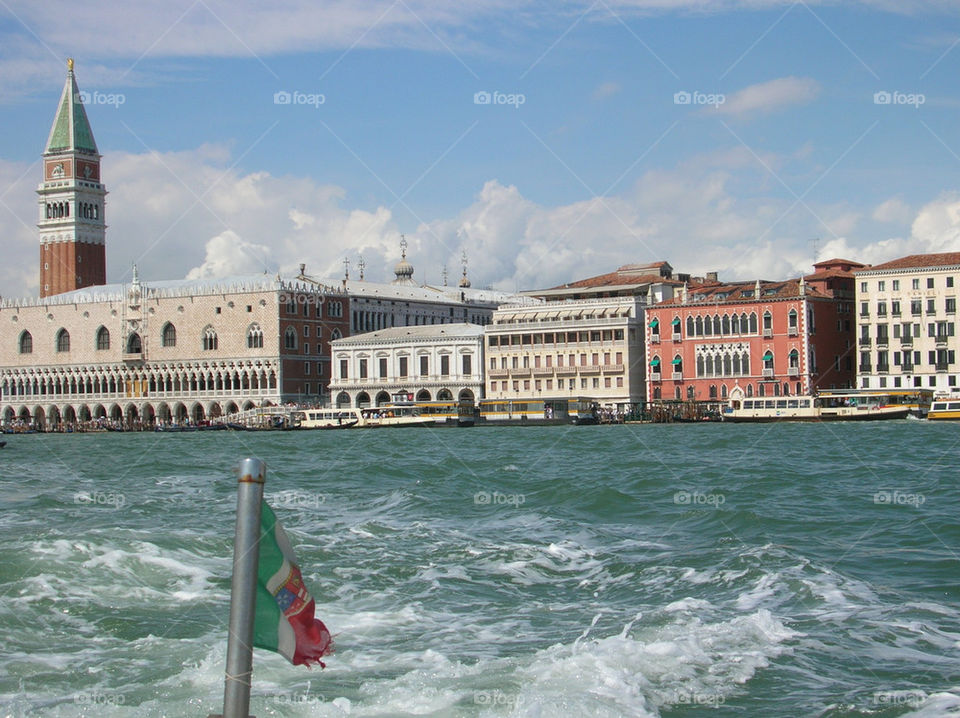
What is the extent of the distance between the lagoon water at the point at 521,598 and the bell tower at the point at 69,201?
73528 millimetres

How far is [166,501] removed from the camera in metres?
23.8

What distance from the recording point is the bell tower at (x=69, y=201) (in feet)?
317

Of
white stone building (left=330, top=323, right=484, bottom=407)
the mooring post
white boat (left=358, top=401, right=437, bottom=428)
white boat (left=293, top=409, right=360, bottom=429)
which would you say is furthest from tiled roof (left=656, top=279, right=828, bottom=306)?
the mooring post

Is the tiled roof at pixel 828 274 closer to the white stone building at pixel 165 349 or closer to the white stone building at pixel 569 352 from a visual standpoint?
the white stone building at pixel 569 352

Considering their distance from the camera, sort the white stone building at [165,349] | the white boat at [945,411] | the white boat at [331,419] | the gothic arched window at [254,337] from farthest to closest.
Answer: the white stone building at [165,349], the gothic arched window at [254,337], the white boat at [331,419], the white boat at [945,411]

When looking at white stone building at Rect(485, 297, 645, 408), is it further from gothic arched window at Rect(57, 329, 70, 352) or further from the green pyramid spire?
the green pyramid spire

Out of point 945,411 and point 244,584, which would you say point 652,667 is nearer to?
point 244,584

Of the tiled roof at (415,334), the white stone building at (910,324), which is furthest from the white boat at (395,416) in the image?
the white stone building at (910,324)

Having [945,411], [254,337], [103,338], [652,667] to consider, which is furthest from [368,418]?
[652,667]

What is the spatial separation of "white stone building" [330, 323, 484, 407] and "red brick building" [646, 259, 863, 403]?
1180cm

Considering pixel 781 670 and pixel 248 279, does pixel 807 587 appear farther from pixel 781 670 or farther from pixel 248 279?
pixel 248 279

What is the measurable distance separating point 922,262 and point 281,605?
65.8m

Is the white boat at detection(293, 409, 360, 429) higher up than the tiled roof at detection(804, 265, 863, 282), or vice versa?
the tiled roof at detection(804, 265, 863, 282)

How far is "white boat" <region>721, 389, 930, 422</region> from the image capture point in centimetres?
6175
